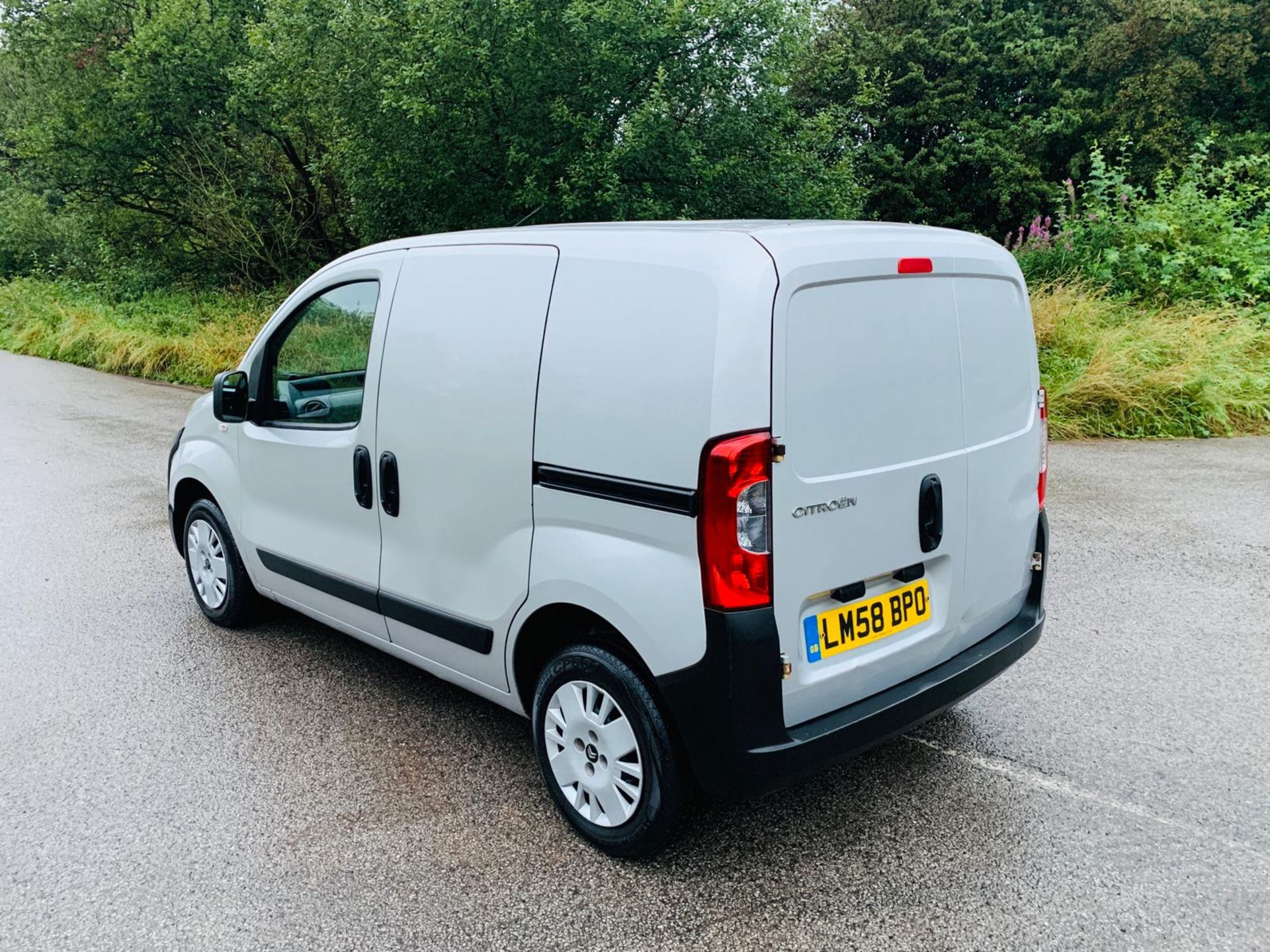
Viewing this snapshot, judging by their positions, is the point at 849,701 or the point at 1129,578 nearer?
the point at 849,701

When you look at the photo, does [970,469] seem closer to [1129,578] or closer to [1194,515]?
[1129,578]

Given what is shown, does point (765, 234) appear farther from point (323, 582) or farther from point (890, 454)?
point (323, 582)

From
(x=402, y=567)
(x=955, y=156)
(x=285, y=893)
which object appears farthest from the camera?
(x=955, y=156)

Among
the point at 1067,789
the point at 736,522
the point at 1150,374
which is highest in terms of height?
the point at 736,522

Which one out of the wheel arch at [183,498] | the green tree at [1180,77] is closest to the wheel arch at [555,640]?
the wheel arch at [183,498]

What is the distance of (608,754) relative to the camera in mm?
2820

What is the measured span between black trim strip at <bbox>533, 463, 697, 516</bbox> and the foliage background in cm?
781

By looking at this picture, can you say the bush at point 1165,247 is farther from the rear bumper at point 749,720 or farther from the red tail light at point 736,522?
the red tail light at point 736,522

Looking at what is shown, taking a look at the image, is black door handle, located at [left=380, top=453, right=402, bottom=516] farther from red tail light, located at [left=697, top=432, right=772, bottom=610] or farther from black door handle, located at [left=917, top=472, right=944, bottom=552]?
black door handle, located at [left=917, top=472, right=944, bottom=552]

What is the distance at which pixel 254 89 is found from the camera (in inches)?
→ 589

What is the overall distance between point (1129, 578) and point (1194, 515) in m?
1.66

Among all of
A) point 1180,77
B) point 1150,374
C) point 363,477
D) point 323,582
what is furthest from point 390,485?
point 1180,77

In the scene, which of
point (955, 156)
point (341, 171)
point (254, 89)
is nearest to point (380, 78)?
point (341, 171)

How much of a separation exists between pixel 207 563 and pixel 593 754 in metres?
2.75
